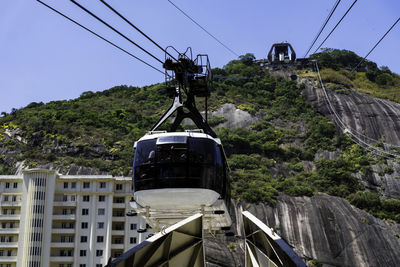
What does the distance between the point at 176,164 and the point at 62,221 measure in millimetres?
53636

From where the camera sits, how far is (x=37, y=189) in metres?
72.0

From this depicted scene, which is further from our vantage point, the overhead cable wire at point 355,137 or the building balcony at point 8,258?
the overhead cable wire at point 355,137

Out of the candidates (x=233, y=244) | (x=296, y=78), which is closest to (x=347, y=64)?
(x=296, y=78)

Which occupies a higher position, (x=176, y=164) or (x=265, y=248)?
(x=176, y=164)

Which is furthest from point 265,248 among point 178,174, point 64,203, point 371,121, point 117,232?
point 371,121

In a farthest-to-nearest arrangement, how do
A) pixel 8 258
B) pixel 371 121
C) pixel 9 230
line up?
pixel 371 121 → pixel 9 230 → pixel 8 258

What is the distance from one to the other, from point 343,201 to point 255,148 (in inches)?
873

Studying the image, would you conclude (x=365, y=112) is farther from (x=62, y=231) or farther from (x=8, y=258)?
(x=8, y=258)

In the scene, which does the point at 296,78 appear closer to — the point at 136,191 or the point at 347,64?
the point at 347,64

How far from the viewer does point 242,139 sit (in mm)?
99438

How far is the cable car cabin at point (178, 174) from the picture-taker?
75.6 feet

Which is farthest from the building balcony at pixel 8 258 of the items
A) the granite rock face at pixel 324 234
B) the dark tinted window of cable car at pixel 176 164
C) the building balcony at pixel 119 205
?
the dark tinted window of cable car at pixel 176 164

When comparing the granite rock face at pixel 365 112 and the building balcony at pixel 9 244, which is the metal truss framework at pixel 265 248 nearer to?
the building balcony at pixel 9 244

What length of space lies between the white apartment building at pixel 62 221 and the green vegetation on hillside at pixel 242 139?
11.4 m
